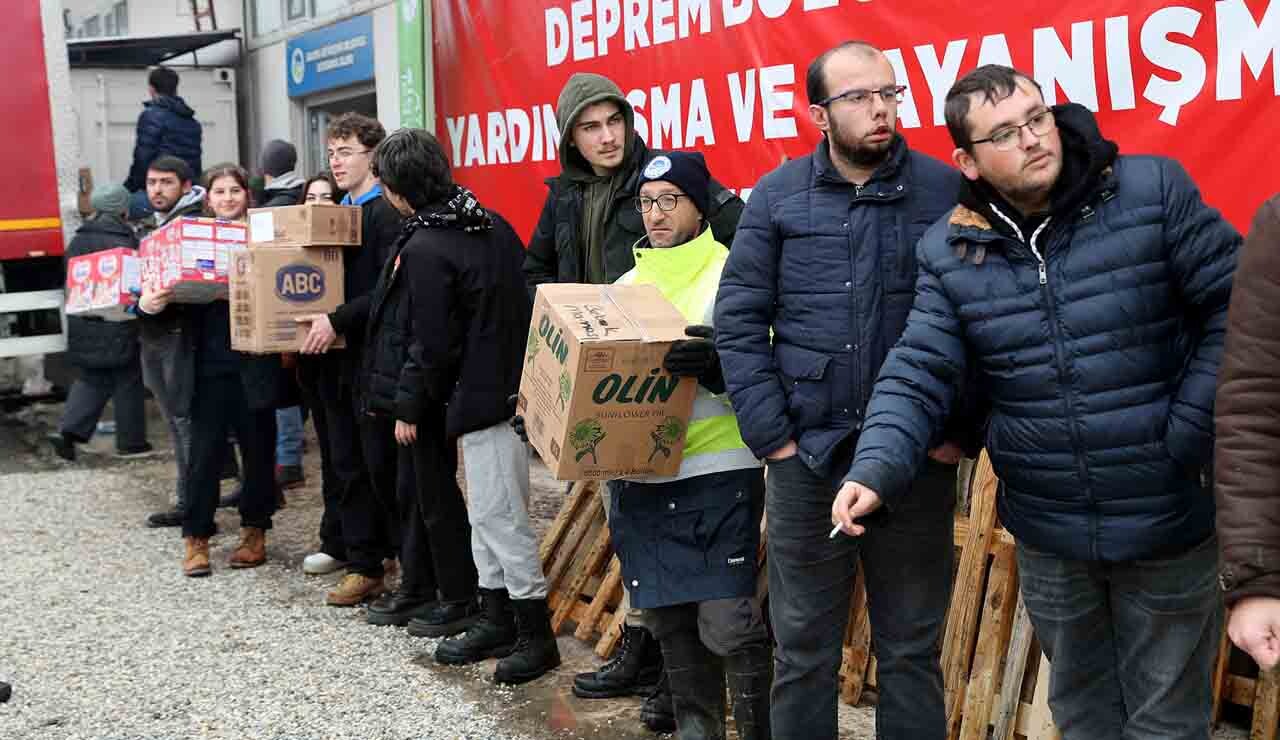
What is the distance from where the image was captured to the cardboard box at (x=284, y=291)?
561cm

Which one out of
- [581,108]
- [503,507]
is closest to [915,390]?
[581,108]

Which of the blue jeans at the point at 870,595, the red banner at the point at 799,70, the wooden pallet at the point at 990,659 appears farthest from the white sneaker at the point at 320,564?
the blue jeans at the point at 870,595

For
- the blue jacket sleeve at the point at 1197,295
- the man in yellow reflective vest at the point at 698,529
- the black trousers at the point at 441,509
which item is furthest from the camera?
the black trousers at the point at 441,509

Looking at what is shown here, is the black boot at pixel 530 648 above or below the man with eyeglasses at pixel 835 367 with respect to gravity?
below

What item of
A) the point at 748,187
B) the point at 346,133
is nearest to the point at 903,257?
the point at 748,187

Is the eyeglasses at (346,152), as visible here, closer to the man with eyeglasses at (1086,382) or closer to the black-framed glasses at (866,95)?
the black-framed glasses at (866,95)

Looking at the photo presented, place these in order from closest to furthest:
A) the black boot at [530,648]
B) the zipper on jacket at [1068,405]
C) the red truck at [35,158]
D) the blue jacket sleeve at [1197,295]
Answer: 1. the blue jacket sleeve at [1197,295]
2. the zipper on jacket at [1068,405]
3. the black boot at [530,648]
4. the red truck at [35,158]

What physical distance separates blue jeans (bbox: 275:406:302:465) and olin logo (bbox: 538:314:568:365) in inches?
187

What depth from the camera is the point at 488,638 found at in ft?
16.7

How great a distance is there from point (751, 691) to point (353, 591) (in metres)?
2.65

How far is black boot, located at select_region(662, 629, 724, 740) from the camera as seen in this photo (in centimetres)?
382

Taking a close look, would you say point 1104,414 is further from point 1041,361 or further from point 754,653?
point 754,653

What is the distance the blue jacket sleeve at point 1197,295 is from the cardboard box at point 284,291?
12.2 ft

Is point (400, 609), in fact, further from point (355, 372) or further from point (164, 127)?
point (164, 127)
